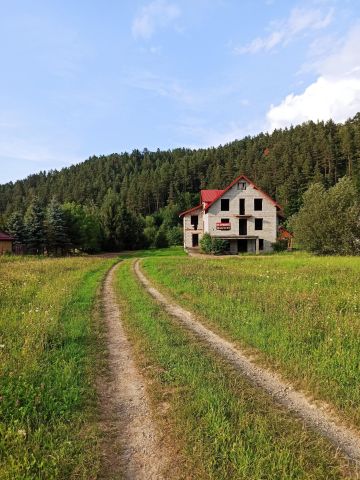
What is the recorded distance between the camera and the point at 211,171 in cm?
12656

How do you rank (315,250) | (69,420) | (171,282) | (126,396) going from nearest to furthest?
(69,420) < (126,396) < (171,282) < (315,250)

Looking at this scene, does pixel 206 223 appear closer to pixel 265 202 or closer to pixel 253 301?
pixel 265 202

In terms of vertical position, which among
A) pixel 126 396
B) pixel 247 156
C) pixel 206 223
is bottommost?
pixel 126 396

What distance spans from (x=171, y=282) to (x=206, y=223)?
32.8 meters

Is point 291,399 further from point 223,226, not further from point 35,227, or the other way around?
point 35,227

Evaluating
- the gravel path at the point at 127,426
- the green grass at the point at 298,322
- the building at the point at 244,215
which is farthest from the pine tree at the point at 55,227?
the gravel path at the point at 127,426

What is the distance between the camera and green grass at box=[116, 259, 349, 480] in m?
3.52

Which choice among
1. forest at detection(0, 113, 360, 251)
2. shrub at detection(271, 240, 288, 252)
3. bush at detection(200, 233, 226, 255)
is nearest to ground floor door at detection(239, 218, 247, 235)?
bush at detection(200, 233, 226, 255)

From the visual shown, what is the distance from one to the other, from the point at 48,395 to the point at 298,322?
5.68m

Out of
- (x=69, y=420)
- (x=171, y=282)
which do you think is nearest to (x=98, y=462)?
(x=69, y=420)

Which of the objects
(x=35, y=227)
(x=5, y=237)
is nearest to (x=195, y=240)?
(x=35, y=227)

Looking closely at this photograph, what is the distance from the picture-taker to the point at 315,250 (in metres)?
36.5

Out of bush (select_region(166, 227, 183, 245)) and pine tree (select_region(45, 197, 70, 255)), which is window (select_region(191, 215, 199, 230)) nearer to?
pine tree (select_region(45, 197, 70, 255))

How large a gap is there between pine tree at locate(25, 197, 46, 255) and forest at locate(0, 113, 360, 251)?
2.36 feet
